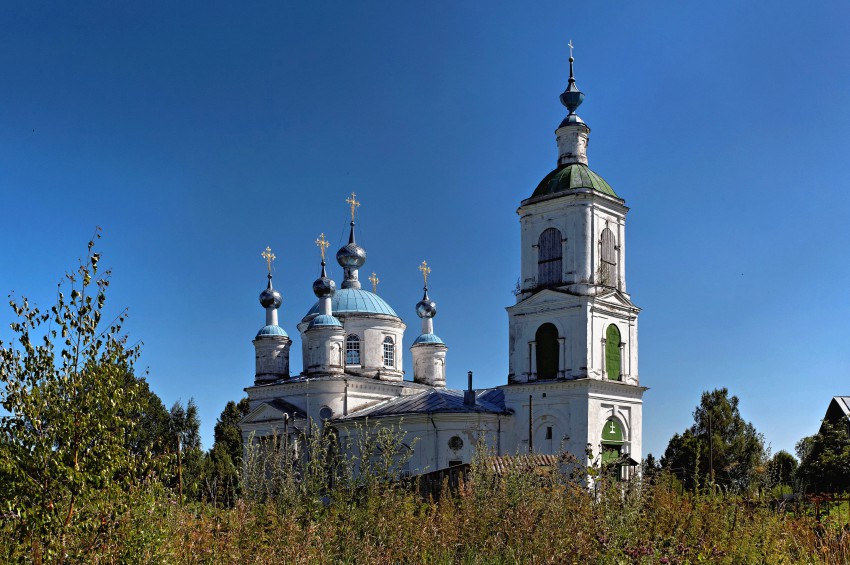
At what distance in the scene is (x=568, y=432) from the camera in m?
27.8

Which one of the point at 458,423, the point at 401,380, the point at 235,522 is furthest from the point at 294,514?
the point at 401,380

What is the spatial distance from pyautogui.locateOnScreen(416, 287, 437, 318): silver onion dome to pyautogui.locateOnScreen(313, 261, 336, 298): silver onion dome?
560cm

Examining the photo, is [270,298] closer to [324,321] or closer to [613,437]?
[324,321]

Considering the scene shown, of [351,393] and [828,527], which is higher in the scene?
[351,393]

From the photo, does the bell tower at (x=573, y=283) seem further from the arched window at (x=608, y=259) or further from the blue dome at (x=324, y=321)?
the blue dome at (x=324, y=321)

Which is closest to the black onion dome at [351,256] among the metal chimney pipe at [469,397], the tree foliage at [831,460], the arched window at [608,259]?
the metal chimney pipe at [469,397]

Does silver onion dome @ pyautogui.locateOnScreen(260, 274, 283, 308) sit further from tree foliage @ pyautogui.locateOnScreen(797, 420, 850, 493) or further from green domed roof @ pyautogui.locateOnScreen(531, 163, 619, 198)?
tree foliage @ pyautogui.locateOnScreen(797, 420, 850, 493)

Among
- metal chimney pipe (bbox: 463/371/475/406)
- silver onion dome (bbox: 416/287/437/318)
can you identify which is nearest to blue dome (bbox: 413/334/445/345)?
silver onion dome (bbox: 416/287/437/318)

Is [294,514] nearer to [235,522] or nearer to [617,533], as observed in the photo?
[235,522]

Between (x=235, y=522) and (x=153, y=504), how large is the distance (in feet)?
2.71

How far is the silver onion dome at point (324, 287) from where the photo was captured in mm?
36938

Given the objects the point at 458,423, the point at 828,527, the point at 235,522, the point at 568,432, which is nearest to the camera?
the point at 235,522

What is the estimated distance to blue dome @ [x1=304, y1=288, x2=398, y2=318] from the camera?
1528 inches

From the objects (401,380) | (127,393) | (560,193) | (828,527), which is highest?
(560,193)
